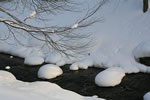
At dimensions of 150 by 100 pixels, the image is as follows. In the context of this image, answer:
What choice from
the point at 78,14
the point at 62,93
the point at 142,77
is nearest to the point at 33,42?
the point at 78,14

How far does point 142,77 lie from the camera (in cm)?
916

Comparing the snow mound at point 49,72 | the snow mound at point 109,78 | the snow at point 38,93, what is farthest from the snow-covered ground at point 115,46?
the snow at point 38,93

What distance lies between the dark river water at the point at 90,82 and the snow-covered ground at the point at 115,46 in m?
0.31

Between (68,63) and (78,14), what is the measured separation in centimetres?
558

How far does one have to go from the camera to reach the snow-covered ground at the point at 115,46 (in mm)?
9961

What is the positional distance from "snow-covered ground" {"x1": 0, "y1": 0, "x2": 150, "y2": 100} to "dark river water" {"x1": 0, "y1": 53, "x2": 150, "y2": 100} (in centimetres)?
31

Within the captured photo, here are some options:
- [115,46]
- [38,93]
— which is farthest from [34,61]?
[38,93]

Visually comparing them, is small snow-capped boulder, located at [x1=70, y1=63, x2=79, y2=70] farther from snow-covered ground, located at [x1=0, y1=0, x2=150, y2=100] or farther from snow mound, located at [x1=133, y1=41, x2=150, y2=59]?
snow mound, located at [x1=133, y1=41, x2=150, y2=59]

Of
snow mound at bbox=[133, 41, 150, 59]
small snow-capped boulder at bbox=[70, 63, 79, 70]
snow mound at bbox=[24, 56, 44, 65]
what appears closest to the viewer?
snow mound at bbox=[133, 41, 150, 59]

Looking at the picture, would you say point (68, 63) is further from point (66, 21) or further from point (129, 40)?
point (66, 21)

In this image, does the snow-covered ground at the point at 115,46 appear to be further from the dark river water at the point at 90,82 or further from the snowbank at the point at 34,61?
the dark river water at the point at 90,82

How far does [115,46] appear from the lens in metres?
11.8

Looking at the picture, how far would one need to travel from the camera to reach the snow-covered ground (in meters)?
9.96

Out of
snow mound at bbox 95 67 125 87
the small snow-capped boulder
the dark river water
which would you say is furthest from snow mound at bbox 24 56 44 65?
snow mound at bbox 95 67 125 87
